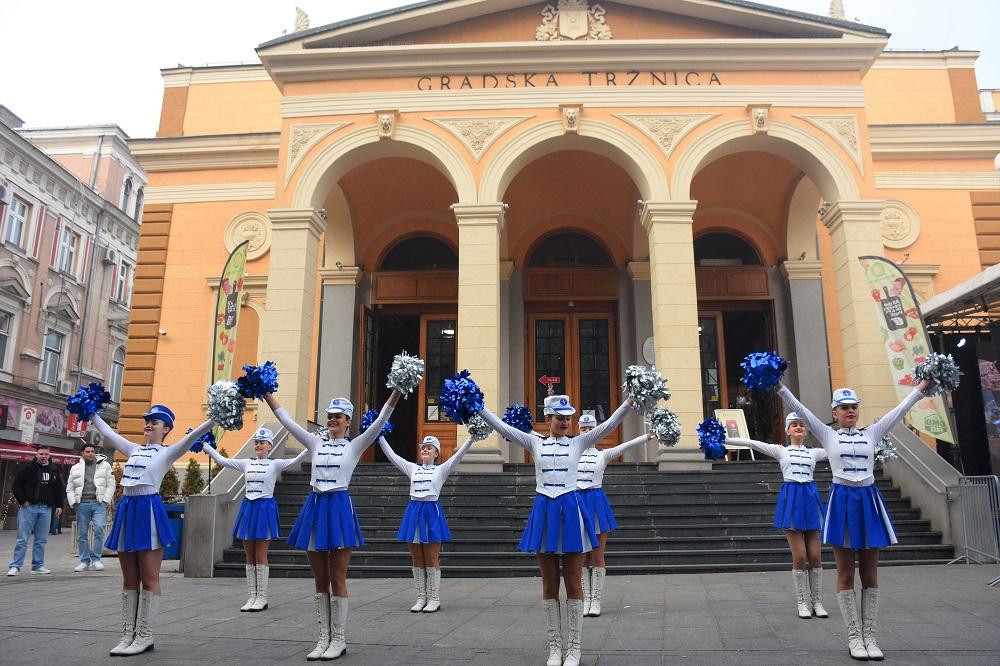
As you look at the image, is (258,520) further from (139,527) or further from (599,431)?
(599,431)

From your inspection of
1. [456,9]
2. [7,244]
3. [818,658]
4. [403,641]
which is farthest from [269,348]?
[7,244]

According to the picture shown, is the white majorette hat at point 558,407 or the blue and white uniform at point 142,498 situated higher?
the white majorette hat at point 558,407

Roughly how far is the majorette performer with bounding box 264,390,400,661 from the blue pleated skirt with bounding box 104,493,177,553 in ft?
3.66

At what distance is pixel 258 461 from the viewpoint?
8578 millimetres

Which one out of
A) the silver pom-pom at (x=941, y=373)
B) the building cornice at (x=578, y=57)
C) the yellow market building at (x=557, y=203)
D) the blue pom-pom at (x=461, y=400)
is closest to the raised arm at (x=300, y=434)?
the blue pom-pom at (x=461, y=400)

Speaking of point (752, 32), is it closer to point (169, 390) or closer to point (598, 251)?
point (598, 251)

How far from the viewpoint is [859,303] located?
1424cm

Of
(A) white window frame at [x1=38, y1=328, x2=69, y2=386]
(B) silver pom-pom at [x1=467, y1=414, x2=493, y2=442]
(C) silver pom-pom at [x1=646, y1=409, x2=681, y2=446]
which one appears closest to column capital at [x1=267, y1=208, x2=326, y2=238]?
(B) silver pom-pom at [x1=467, y1=414, x2=493, y2=442]

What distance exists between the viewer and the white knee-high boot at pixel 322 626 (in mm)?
5574

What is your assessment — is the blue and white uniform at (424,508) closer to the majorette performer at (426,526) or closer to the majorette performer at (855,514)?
the majorette performer at (426,526)

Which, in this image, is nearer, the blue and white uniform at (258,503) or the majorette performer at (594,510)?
the majorette performer at (594,510)

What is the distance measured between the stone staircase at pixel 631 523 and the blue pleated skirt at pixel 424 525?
2486 millimetres

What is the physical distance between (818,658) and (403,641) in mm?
3227

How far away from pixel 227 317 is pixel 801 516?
35.7 ft
